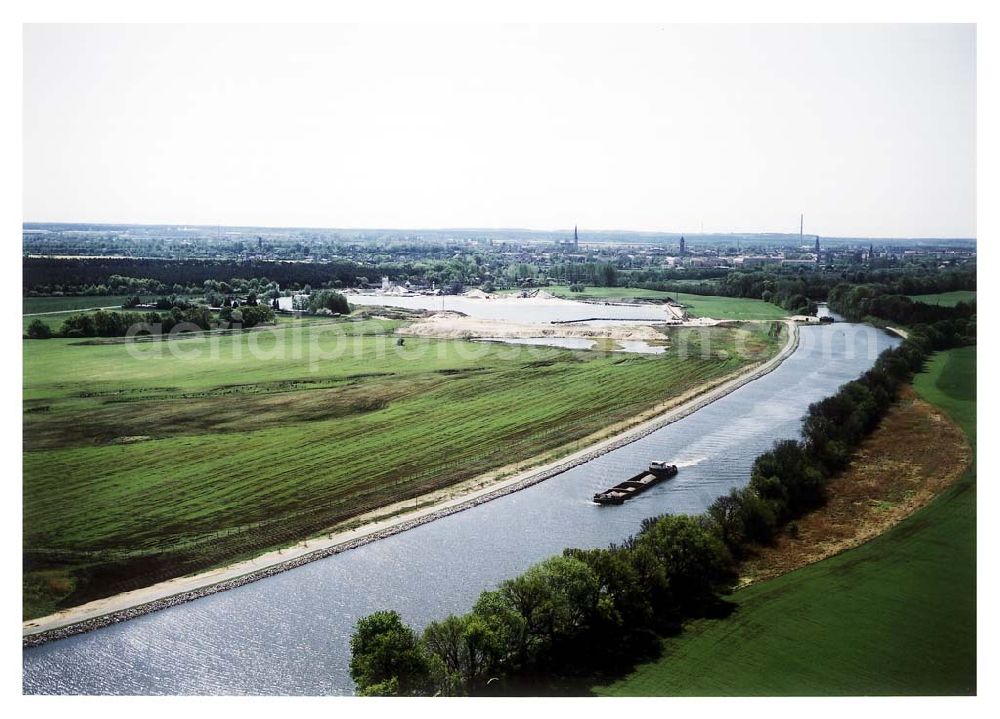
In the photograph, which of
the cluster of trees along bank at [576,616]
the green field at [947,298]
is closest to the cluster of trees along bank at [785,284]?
the green field at [947,298]

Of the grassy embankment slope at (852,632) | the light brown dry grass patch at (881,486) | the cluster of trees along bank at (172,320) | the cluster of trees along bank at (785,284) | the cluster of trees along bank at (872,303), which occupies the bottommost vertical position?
the grassy embankment slope at (852,632)

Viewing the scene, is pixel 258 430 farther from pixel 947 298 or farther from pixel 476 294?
pixel 947 298

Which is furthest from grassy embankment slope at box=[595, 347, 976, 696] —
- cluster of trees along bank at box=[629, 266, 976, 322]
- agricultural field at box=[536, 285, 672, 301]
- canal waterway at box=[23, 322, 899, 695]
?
agricultural field at box=[536, 285, 672, 301]

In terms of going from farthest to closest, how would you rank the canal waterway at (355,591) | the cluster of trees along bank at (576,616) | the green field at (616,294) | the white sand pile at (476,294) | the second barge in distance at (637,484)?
the green field at (616,294)
the white sand pile at (476,294)
the second barge in distance at (637,484)
the canal waterway at (355,591)
the cluster of trees along bank at (576,616)

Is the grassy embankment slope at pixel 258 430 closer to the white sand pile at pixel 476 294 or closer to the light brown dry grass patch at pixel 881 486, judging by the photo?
the white sand pile at pixel 476 294

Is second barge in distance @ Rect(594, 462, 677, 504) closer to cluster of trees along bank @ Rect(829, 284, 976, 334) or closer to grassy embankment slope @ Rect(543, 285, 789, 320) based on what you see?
grassy embankment slope @ Rect(543, 285, 789, 320)
